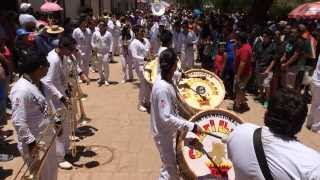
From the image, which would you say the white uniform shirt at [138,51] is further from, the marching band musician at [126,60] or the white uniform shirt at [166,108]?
the white uniform shirt at [166,108]

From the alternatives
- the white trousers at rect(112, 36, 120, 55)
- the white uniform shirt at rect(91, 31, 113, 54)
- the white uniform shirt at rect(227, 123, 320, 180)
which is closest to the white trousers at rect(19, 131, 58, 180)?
the white uniform shirt at rect(227, 123, 320, 180)

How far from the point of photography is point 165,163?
5.32 m

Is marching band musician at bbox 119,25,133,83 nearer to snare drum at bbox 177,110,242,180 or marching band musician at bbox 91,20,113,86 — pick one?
marching band musician at bbox 91,20,113,86

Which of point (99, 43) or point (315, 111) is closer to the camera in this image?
point (315, 111)

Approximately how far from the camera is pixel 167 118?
16.2ft

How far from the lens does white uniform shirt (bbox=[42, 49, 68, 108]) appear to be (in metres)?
6.68

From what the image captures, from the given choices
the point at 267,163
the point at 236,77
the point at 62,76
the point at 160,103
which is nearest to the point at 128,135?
the point at 62,76

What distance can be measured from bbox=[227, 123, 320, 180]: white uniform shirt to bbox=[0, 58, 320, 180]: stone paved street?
411cm

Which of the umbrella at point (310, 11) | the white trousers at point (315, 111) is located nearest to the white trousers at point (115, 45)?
the umbrella at point (310, 11)

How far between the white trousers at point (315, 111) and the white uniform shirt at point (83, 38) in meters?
7.41

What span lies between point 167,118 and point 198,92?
3.61 meters

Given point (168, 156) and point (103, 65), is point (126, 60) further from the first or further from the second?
point (168, 156)

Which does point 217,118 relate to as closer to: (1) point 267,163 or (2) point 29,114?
(2) point 29,114

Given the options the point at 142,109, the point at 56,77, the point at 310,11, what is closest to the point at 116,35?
the point at 310,11
